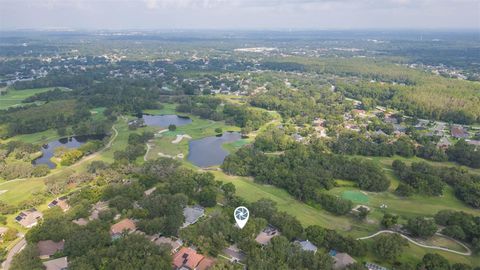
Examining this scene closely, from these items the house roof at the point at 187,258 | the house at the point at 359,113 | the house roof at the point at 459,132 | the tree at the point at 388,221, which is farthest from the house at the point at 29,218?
the house roof at the point at 459,132

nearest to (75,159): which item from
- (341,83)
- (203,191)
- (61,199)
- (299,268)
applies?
(61,199)

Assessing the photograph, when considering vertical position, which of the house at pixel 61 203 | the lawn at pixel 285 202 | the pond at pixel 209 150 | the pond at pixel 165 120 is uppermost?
the house at pixel 61 203

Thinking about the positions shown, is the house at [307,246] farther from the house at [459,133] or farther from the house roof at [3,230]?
the house at [459,133]

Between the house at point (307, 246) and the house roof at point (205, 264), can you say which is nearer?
the house roof at point (205, 264)

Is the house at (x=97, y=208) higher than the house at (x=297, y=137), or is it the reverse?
the house at (x=97, y=208)

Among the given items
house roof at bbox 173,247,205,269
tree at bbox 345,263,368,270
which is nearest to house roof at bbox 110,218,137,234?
house roof at bbox 173,247,205,269

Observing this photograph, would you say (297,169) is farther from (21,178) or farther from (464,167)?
(21,178)

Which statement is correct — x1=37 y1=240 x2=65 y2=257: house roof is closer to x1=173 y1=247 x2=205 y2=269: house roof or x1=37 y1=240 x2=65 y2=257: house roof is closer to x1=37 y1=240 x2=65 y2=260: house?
x1=37 y1=240 x2=65 y2=260: house

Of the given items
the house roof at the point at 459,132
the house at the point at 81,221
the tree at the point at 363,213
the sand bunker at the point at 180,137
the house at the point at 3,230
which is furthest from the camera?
the house roof at the point at 459,132
